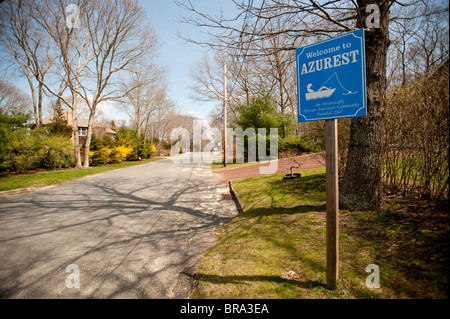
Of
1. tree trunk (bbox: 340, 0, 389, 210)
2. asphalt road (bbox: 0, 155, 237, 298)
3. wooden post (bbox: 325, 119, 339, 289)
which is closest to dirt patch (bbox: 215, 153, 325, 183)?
asphalt road (bbox: 0, 155, 237, 298)

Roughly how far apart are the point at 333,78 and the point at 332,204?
136 centimetres

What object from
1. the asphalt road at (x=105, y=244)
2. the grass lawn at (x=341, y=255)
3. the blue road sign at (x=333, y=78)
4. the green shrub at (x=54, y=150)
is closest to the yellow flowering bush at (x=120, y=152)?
the green shrub at (x=54, y=150)

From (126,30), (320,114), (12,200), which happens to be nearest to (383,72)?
(320,114)

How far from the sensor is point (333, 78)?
90.7 inches

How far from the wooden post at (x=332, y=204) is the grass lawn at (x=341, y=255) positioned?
0.72 ft

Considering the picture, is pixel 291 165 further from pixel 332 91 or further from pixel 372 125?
pixel 332 91

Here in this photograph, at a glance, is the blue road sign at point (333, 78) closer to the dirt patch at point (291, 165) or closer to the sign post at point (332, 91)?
the sign post at point (332, 91)

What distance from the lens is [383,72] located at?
4.15m

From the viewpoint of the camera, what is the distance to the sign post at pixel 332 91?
2178mm

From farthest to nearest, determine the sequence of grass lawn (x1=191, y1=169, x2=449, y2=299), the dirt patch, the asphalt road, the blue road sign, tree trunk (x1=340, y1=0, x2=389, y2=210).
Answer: the dirt patch → tree trunk (x1=340, y1=0, x2=389, y2=210) → the asphalt road → grass lawn (x1=191, y1=169, x2=449, y2=299) → the blue road sign

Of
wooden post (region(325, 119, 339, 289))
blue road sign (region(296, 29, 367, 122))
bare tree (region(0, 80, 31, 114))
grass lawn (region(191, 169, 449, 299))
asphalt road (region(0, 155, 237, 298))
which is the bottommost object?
asphalt road (region(0, 155, 237, 298))

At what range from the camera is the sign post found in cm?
218

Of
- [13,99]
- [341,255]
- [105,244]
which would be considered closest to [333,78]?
[341,255]

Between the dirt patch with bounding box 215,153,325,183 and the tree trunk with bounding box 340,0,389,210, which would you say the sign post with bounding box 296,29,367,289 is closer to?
the tree trunk with bounding box 340,0,389,210
